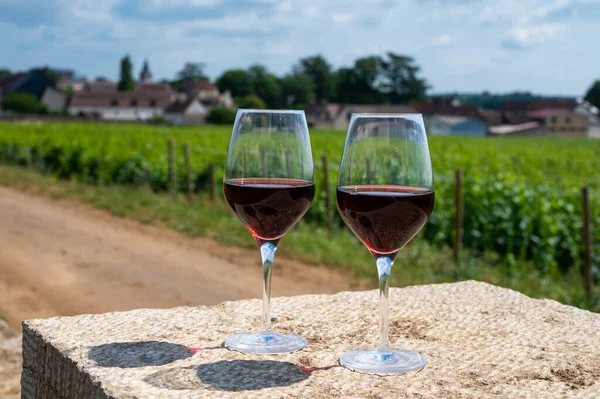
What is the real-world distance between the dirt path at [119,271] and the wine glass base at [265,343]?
5.43 metres

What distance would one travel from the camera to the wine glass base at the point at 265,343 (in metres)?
1.58

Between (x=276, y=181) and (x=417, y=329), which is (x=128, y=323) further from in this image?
(x=417, y=329)

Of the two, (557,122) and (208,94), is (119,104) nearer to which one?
(208,94)

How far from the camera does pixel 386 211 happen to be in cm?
142

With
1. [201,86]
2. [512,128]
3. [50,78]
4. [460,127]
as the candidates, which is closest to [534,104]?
[512,128]

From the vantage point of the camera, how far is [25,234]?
36.3 ft

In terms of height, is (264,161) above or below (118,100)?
below

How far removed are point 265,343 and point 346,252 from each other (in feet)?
26.1

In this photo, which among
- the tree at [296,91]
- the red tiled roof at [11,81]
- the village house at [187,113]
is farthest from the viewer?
the red tiled roof at [11,81]

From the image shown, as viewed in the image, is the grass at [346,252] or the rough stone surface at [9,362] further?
the grass at [346,252]

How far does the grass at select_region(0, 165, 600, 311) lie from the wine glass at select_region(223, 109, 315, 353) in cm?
644

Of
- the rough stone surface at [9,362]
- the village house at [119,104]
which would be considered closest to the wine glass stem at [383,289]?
the rough stone surface at [9,362]

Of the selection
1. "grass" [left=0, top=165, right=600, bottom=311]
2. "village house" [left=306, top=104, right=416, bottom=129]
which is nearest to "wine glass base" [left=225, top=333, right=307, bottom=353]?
"grass" [left=0, top=165, right=600, bottom=311]

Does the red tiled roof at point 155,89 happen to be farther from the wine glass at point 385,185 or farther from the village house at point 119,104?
the wine glass at point 385,185
